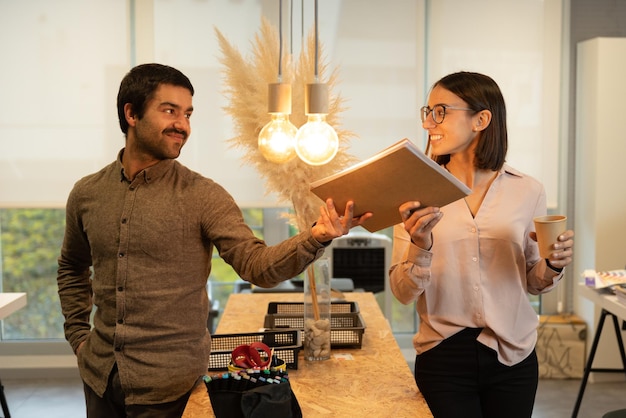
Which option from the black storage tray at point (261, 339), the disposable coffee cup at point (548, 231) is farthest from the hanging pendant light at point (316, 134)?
the disposable coffee cup at point (548, 231)

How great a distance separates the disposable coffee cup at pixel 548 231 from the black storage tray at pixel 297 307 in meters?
1.19

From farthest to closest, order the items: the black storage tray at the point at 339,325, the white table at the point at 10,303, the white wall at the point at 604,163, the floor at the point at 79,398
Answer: the white wall at the point at 604,163 < the floor at the point at 79,398 < the white table at the point at 10,303 < the black storage tray at the point at 339,325

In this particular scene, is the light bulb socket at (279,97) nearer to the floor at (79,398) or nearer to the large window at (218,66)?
the large window at (218,66)

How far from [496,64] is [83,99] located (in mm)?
2915

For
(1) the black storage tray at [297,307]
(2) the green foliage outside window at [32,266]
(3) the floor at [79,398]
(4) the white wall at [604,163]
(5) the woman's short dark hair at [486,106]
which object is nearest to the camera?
(5) the woman's short dark hair at [486,106]

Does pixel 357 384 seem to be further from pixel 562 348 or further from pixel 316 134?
pixel 562 348

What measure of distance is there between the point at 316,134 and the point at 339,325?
2.89 feet

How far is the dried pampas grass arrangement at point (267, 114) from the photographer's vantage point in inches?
113

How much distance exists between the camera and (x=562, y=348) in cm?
538

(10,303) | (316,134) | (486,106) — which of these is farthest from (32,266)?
(486,106)

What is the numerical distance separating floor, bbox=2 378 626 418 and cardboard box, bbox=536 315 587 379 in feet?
0.25

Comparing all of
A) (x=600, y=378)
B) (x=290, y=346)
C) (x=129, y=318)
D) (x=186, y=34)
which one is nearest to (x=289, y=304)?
(x=290, y=346)

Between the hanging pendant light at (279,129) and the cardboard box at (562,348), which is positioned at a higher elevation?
the hanging pendant light at (279,129)

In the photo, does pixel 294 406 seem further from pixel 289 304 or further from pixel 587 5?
pixel 587 5
